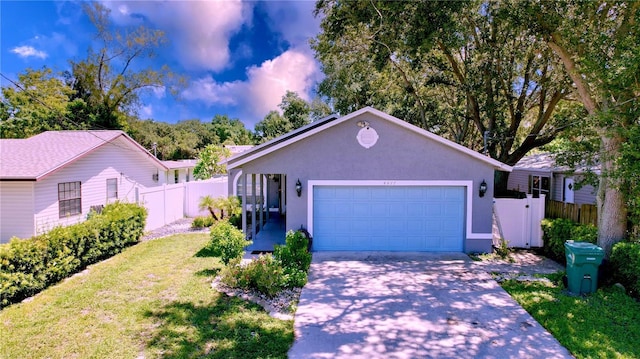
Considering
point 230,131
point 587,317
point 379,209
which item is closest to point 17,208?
point 379,209

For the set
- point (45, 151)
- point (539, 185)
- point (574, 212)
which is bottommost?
point (574, 212)

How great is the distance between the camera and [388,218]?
10.3 m

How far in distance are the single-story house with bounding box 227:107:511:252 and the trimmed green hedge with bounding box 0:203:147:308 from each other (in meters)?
3.91

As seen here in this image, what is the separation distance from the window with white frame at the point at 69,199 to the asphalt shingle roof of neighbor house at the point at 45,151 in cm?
106

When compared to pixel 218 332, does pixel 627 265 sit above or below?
above

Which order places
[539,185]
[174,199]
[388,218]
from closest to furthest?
[388,218] < [174,199] < [539,185]

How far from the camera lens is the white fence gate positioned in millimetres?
10688

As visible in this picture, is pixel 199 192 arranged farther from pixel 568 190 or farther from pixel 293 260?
pixel 568 190

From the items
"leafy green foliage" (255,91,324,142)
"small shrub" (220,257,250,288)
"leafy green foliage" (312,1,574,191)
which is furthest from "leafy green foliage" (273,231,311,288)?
"leafy green foliage" (255,91,324,142)

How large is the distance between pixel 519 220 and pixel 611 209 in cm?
302

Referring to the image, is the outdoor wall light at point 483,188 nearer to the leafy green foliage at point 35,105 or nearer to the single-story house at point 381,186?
the single-story house at point 381,186

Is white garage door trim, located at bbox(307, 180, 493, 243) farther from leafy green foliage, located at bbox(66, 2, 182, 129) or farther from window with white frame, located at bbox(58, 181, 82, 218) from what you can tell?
leafy green foliage, located at bbox(66, 2, 182, 129)

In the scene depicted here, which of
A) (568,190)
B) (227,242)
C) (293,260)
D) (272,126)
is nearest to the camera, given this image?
(227,242)

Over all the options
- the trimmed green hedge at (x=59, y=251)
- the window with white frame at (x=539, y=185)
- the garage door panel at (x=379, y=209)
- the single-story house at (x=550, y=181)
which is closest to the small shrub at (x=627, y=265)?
the single-story house at (x=550, y=181)
